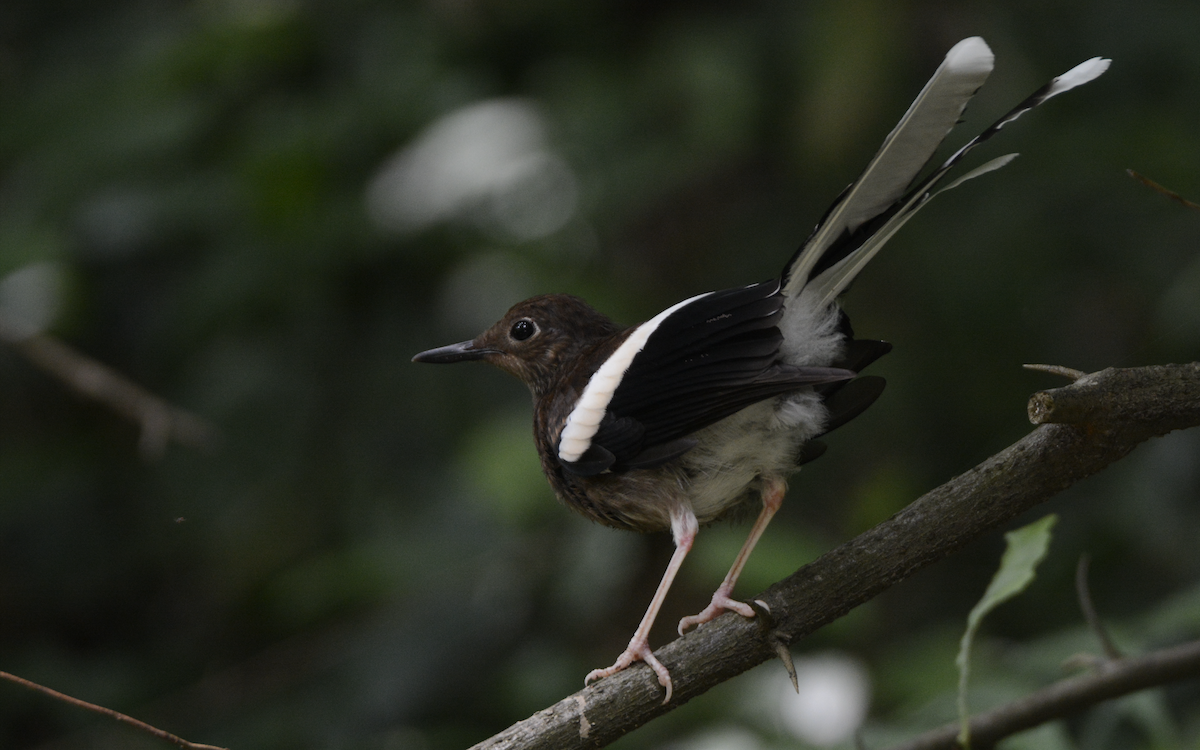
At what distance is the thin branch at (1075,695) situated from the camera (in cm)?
190

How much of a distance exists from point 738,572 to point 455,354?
2.75 feet

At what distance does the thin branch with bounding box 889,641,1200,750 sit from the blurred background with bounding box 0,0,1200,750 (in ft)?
3.64

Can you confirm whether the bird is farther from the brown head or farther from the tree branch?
the brown head

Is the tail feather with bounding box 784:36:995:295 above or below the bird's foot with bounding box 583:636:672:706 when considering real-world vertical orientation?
above

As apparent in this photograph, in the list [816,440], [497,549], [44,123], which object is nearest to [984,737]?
[816,440]

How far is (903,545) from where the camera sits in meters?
1.74

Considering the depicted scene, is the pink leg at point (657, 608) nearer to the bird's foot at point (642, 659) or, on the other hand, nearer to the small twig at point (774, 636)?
the bird's foot at point (642, 659)

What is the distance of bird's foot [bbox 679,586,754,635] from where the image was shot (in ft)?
5.97

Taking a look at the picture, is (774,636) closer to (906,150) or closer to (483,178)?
(906,150)

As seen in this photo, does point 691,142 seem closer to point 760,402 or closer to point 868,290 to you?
point 868,290

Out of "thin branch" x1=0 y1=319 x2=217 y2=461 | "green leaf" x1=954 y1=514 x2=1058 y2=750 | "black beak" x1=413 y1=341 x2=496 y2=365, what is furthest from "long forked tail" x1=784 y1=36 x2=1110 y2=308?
"thin branch" x1=0 y1=319 x2=217 y2=461

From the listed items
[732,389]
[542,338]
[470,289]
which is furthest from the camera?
[470,289]

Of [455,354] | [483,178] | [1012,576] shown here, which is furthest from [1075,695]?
[483,178]

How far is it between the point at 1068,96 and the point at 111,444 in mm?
4219
